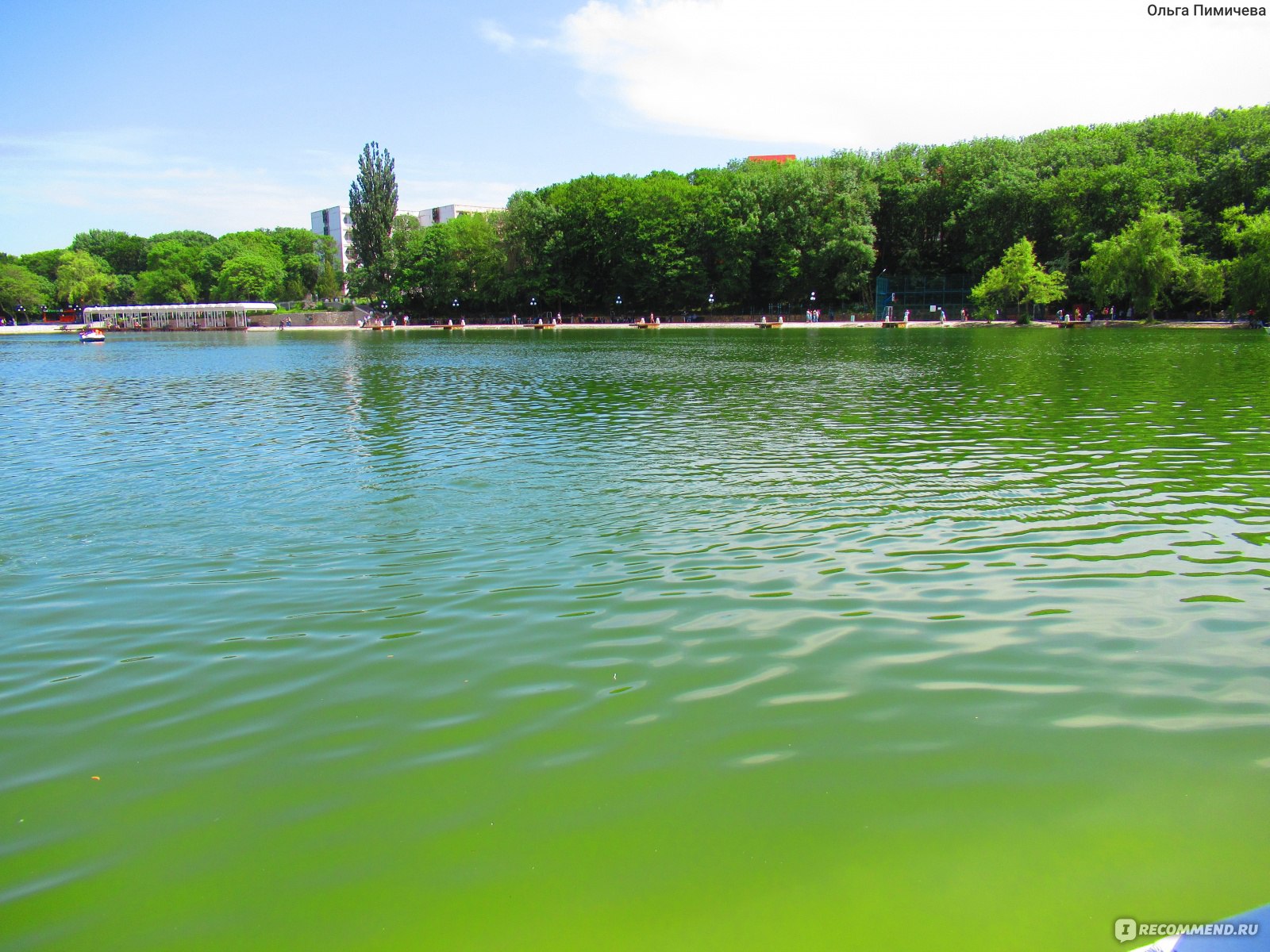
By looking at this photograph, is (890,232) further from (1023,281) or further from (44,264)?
(44,264)

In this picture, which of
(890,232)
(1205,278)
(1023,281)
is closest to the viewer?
(1205,278)

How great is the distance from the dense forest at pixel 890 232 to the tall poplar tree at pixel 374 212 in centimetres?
66

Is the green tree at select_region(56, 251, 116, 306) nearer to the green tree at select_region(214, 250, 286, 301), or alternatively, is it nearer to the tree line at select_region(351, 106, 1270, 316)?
the green tree at select_region(214, 250, 286, 301)

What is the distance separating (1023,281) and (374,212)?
64216mm

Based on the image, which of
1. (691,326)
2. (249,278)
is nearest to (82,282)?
(249,278)

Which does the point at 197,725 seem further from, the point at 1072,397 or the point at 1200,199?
the point at 1200,199

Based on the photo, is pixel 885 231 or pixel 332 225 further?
pixel 332 225

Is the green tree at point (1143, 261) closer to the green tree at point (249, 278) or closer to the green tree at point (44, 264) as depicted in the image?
the green tree at point (249, 278)

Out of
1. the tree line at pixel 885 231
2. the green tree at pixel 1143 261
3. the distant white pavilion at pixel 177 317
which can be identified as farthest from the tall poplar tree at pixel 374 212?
the green tree at pixel 1143 261

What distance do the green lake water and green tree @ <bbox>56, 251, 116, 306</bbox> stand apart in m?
136

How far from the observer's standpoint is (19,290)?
117 metres

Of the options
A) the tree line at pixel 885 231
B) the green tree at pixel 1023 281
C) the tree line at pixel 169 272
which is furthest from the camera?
the tree line at pixel 169 272

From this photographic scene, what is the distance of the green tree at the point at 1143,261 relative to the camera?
54750 mm


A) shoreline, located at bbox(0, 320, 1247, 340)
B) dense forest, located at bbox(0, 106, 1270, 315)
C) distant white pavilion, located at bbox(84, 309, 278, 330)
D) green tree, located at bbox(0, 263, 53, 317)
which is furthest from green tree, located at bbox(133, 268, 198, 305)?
dense forest, located at bbox(0, 106, 1270, 315)
